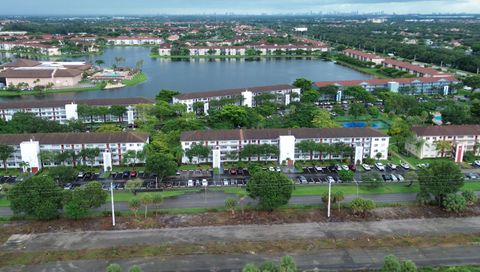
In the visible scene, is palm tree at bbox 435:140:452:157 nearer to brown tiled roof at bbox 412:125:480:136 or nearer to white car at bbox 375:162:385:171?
brown tiled roof at bbox 412:125:480:136

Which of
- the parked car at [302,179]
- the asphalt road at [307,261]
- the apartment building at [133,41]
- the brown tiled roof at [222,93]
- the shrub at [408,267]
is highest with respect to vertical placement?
the apartment building at [133,41]

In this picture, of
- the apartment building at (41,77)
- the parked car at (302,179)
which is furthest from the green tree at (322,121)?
the apartment building at (41,77)

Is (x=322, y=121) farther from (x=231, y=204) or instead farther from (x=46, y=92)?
(x=46, y=92)

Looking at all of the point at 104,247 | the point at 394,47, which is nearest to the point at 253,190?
the point at 104,247

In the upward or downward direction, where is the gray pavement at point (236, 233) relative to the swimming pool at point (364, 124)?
downward

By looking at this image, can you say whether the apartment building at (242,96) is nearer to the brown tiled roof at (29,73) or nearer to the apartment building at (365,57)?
the brown tiled roof at (29,73)

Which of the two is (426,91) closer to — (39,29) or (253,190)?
(253,190)

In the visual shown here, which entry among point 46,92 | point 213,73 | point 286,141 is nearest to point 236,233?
point 286,141
